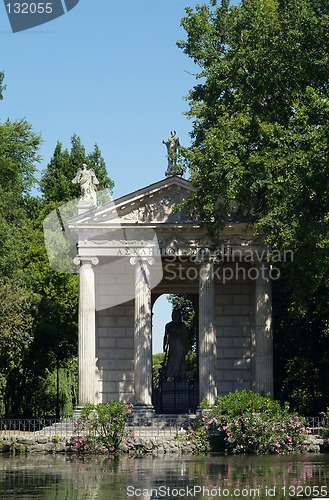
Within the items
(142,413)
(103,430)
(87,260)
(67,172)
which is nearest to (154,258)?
(87,260)

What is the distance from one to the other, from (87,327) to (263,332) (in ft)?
25.3

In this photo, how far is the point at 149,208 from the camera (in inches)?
1938

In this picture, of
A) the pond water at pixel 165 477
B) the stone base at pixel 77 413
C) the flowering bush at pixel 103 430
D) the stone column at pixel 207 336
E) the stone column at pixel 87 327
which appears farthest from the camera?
the stone column at pixel 87 327

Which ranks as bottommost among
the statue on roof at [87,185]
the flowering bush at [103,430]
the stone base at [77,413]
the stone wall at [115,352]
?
the flowering bush at [103,430]

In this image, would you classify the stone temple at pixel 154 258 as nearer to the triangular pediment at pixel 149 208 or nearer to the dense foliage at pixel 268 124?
the triangular pediment at pixel 149 208

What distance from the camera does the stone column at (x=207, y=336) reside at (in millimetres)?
48344

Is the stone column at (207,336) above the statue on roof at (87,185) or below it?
below

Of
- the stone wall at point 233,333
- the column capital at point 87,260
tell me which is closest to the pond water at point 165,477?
the column capital at point 87,260

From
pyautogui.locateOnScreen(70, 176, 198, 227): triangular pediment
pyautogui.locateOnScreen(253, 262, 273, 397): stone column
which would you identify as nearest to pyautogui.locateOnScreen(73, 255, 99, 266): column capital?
pyautogui.locateOnScreen(70, 176, 198, 227): triangular pediment

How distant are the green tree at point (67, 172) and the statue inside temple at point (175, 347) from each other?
2458 centimetres

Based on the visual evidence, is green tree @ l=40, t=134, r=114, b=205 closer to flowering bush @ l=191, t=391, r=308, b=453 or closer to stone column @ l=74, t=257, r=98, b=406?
stone column @ l=74, t=257, r=98, b=406

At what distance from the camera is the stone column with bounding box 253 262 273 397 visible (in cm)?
4881

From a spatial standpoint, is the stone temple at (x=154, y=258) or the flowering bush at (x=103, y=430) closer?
the flowering bush at (x=103, y=430)

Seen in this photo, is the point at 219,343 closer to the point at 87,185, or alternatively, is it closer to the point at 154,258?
the point at 154,258
